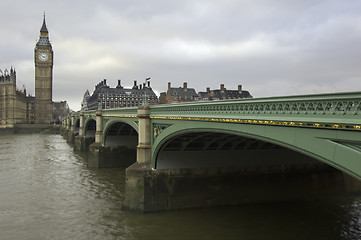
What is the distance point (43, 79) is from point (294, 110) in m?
148

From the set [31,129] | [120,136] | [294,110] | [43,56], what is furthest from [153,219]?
[43,56]

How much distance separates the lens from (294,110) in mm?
10164

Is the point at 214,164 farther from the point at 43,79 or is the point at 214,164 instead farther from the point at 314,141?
the point at 43,79

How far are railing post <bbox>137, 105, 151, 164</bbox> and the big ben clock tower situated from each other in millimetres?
130501

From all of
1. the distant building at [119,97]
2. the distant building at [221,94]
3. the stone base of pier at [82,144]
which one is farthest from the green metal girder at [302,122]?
the distant building at [119,97]

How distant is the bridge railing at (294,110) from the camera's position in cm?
829

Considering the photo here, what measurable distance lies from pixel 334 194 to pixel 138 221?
1509cm

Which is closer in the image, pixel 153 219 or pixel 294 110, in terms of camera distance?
pixel 294 110

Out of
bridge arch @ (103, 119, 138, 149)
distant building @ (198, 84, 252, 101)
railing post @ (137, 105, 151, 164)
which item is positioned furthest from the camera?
distant building @ (198, 84, 252, 101)

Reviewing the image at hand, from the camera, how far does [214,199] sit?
21188 millimetres

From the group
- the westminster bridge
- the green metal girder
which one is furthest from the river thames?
the green metal girder

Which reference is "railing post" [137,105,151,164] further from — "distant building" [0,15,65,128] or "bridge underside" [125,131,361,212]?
"distant building" [0,15,65,128]

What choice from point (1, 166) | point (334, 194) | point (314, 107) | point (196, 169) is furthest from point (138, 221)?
point (1, 166)

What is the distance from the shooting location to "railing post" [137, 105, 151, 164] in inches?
877
